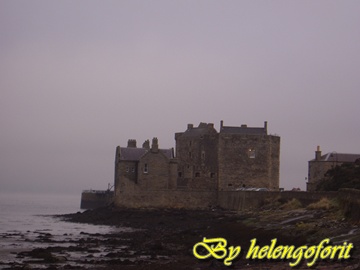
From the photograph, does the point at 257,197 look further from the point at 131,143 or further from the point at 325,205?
the point at 131,143

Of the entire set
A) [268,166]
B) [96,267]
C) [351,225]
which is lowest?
[96,267]

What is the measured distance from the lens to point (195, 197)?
68.4 m

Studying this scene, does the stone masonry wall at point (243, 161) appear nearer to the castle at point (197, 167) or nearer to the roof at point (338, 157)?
the castle at point (197, 167)

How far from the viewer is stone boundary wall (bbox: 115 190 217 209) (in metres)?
66.8

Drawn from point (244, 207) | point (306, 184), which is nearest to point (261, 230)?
point (244, 207)

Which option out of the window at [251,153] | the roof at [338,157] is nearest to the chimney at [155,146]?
the window at [251,153]

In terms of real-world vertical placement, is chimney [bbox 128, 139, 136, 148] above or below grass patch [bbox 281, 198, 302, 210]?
above

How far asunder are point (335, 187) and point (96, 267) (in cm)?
2448

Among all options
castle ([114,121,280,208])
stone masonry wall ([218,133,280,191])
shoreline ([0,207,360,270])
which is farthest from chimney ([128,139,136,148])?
shoreline ([0,207,360,270])

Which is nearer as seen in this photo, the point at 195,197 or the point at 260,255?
the point at 260,255

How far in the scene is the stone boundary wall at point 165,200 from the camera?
219 feet

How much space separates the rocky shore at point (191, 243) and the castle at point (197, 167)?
17284 millimetres

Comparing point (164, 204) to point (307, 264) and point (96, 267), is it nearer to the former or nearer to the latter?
point (96, 267)

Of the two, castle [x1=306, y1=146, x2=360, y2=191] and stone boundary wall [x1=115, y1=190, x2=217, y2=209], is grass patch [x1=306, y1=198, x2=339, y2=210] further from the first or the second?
castle [x1=306, y1=146, x2=360, y2=191]
